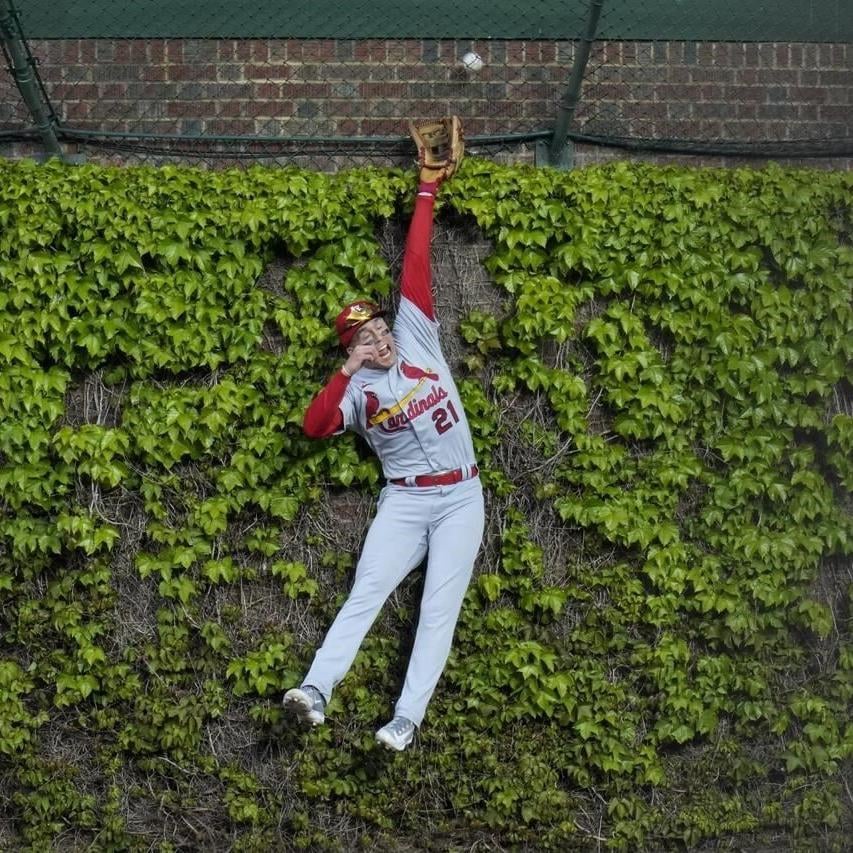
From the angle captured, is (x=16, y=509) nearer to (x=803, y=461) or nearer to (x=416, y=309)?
(x=416, y=309)

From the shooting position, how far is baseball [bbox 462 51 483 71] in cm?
653

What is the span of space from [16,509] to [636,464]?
3.01 m

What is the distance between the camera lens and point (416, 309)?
233 inches

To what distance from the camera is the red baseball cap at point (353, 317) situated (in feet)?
18.9

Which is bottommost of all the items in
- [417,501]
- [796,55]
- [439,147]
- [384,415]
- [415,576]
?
[415,576]

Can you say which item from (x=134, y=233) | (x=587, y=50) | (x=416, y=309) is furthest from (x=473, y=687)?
(x=587, y=50)

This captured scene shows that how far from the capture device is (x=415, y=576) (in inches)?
243

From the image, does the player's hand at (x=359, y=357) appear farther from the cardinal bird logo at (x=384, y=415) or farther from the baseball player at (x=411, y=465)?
the cardinal bird logo at (x=384, y=415)

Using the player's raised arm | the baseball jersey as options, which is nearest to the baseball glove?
the player's raised arm


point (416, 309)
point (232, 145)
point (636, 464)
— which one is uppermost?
point (232, 145)

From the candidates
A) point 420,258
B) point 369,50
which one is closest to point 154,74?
point 369,50

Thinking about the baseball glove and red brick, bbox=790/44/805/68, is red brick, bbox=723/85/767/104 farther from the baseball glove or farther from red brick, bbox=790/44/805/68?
the baseball glove

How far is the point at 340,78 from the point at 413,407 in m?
1.92

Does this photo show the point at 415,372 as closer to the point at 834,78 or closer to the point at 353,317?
the point at 353,317
